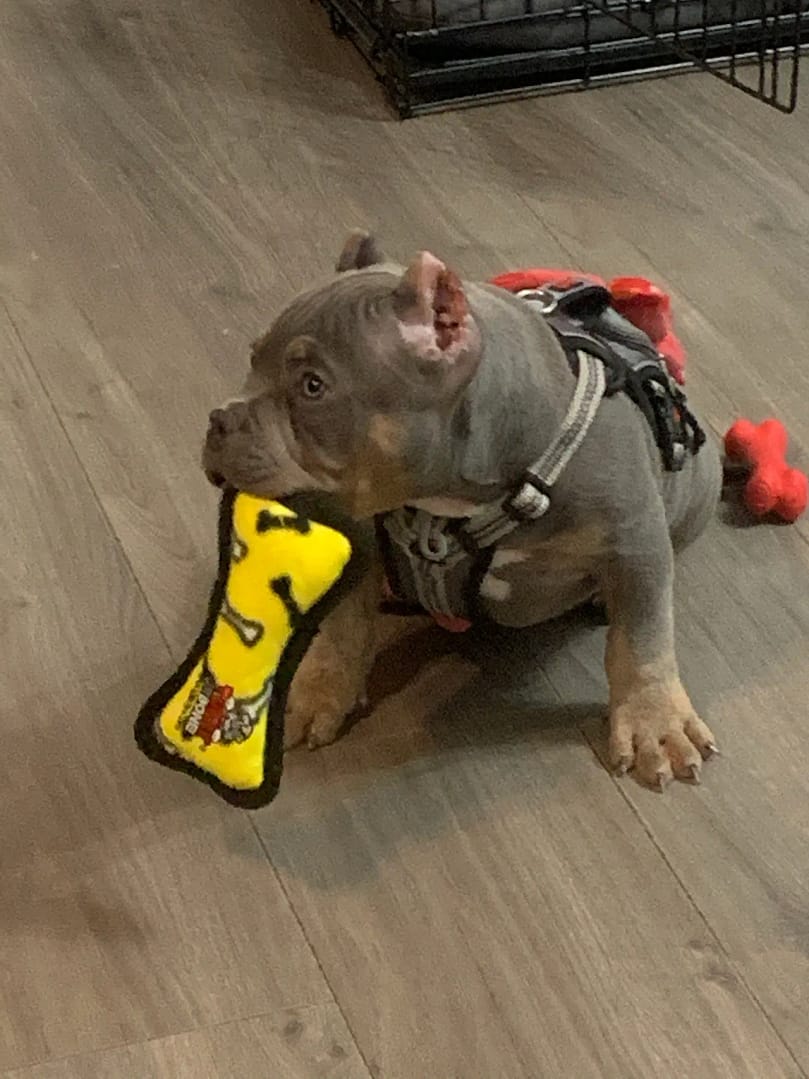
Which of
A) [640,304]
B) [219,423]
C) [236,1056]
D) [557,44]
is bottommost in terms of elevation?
[236,1056]

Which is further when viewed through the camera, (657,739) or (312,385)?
(657,739)

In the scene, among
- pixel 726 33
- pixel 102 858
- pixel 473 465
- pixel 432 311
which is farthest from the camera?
pixel 726 33

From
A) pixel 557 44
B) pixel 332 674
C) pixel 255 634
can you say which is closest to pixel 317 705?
pixel 332 674

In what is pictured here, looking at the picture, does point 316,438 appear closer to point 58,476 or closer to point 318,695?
point 318,695

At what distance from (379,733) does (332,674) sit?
71mm

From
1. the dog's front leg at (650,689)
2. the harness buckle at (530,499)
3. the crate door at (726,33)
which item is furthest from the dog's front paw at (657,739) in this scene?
the crate door at (726,33)

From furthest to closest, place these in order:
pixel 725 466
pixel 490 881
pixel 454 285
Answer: pixel 725 466 → pixel 490 881 → pixel 454 285

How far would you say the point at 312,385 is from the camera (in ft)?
4.01

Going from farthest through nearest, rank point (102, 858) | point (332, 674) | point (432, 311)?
point (332, 674) → point (102, 858) → point (432, 311)

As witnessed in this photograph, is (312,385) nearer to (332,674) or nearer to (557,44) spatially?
(332,674)

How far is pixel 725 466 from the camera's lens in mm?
1812

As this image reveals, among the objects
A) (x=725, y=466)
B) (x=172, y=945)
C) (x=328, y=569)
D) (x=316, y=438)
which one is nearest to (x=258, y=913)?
(x=172, y=945)

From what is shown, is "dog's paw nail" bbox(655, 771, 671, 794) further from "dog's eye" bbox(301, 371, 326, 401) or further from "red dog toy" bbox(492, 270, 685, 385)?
"dog's eye" bbox(301, 371, 326, 401)

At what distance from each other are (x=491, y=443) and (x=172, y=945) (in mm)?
492
